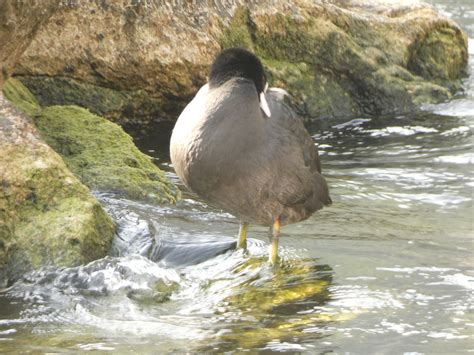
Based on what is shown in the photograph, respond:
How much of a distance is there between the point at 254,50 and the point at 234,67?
14.5 ft

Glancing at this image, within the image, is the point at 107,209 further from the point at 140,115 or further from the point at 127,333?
the point at 140,115

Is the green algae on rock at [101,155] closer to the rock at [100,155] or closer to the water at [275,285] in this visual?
the rock at [100,155]

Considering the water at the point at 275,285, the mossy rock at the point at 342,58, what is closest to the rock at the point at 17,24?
the water at the point at 275,285

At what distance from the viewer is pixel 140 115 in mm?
9711

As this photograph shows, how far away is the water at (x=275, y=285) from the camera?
4.86 metres

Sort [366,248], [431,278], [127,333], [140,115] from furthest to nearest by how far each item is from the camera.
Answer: [140,115]
[366,248]
[431,278]
[127,333]

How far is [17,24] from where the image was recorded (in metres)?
6.71

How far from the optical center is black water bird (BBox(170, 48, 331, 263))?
5699 millimetres

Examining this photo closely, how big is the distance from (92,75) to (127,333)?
4796 mm

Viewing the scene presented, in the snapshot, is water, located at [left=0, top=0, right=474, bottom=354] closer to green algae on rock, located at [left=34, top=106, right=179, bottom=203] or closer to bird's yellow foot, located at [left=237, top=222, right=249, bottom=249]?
bird's yellow foot, located at [left=237, top=222, right=249, bottom=249]

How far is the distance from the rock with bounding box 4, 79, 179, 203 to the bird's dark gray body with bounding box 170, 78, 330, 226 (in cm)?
128

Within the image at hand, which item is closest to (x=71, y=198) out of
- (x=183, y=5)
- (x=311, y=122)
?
(x=183, y=5)

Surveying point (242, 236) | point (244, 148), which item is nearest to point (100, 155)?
point (242, 236)

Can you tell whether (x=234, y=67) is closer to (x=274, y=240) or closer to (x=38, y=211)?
(x=274, y=240)
